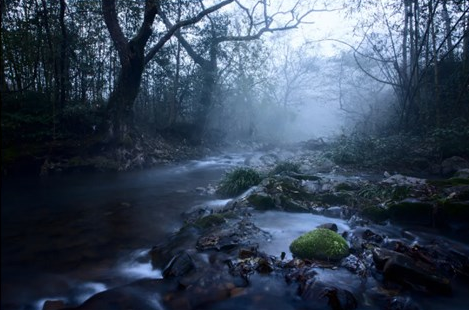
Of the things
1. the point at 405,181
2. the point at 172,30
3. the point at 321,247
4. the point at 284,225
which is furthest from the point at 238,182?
the point at 172,30

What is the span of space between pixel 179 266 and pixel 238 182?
4.58m

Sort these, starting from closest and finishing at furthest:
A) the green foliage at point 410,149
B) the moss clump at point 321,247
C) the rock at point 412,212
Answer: the moss clump at point 321,247, the rock at point 412,212, the green foliage at point 410,149

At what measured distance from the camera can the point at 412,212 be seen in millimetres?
5414

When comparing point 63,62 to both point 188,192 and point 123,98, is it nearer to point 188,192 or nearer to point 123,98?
point 123,98

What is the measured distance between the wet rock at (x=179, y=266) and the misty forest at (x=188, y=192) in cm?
2

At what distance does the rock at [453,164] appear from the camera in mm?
9250

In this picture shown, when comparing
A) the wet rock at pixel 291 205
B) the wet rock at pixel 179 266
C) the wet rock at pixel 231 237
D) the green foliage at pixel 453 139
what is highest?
the green foliage at pixel 453 139

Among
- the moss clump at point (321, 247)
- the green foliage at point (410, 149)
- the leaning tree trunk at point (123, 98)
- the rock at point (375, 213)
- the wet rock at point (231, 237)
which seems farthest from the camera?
the leaning tree trunk at point (123, 98)

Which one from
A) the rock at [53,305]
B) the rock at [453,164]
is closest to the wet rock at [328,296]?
the rock at [53,305]

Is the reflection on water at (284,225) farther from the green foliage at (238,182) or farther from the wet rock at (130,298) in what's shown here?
the green foliage at (238,182)

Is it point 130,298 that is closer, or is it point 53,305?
point 53,305

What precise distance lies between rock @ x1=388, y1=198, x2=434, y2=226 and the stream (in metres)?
0.45

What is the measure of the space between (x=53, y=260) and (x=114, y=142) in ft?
27.5

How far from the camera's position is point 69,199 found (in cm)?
714
